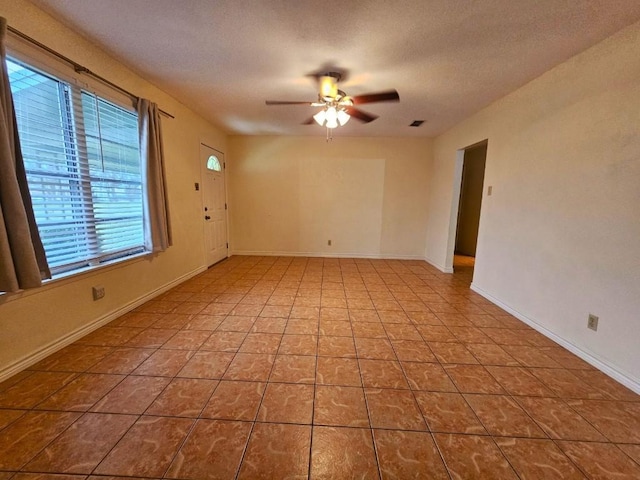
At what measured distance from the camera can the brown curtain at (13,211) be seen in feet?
4.98

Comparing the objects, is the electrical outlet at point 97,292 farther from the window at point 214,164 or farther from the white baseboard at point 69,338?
the window at point 214,164

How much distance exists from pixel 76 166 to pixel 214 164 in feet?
8.71

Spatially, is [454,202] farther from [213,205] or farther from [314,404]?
[213,205]

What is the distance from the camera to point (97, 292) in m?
2.31

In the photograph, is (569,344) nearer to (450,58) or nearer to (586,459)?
(586,459)

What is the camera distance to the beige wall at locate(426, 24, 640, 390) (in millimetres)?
1779

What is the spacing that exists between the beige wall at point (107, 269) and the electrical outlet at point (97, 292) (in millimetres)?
45

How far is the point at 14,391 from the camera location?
5.16ft

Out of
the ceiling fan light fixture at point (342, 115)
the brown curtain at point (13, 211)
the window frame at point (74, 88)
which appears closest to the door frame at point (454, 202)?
the ceiling fan light fixture at point (342, 115)

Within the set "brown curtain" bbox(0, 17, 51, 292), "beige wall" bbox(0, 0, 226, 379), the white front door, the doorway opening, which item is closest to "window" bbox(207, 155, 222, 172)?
the white front door

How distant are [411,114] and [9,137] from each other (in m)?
3.99

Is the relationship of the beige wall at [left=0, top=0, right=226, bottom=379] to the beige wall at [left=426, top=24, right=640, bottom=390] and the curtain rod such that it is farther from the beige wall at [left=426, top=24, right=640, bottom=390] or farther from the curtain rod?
the beige wall at [left=426, top=24, right=640, bottom=390]

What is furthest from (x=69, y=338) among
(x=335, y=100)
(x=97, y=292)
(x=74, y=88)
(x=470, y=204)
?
(x=470, y=204)

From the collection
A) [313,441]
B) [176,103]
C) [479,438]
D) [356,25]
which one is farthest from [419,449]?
[176,103]
